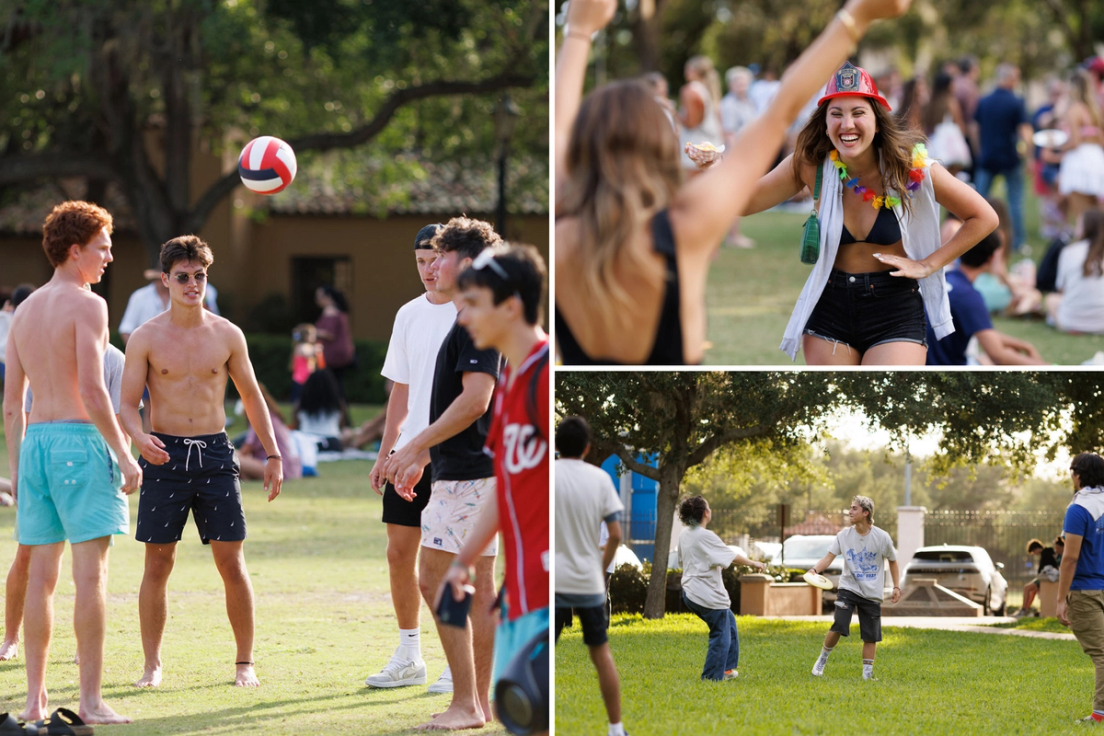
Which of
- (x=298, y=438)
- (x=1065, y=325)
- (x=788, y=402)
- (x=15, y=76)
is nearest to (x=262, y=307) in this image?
(x=15, y=76)

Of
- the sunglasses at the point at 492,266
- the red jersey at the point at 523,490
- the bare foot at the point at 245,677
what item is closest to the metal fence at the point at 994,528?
the red jersey at the point at 523,490

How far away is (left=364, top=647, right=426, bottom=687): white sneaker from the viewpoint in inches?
227

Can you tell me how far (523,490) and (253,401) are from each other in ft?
8.37

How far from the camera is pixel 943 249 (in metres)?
4.81

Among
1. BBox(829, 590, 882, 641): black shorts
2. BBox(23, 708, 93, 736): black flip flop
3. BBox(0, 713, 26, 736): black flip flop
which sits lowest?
BBox(23, 708, 93, 736): black flip flop

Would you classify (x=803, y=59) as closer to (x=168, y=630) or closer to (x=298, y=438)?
(x=168, y=630)

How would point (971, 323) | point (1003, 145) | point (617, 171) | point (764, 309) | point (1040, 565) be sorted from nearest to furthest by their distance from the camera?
point (617, 171) < point (1040, 565) < point (971, 323) < point (764, 309) < point (1003, 145)

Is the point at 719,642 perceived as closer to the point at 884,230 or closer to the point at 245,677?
the point at 884,230

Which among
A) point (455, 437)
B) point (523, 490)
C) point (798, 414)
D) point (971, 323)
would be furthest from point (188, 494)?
point (971, 323)

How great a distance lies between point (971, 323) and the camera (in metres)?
6.52

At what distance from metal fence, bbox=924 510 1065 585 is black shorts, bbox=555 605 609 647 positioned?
2.09 metres

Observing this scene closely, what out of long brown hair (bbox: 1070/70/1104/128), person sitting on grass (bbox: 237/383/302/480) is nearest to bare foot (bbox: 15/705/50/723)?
person sitting on grass (bbox: 237/383/302/480)

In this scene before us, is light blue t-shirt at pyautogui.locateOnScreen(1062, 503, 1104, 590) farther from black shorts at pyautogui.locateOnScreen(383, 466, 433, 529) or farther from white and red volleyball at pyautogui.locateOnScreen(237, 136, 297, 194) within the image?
white and red volleyball at pyautogui.locateOnScreen(237, 136, 297, 194)

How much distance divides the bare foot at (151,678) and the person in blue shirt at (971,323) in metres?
3.89
